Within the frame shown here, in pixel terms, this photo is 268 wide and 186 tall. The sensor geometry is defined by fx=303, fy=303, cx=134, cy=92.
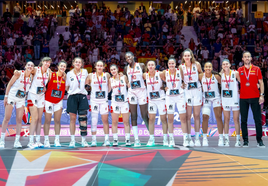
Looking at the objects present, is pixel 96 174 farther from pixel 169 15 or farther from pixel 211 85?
pixel 169 15

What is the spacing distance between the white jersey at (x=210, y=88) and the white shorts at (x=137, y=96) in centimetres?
145

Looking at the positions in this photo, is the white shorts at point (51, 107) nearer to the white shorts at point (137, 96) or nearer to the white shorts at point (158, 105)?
the white shorts at point (137, 96)

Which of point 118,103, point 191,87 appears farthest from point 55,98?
point 191,87

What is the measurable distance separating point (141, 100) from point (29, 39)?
10101 mm

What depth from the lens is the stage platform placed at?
13.7 feet

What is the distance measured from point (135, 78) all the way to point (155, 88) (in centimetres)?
53

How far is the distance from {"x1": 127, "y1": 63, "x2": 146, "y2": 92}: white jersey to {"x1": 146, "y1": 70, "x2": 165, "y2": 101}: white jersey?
0.55ft

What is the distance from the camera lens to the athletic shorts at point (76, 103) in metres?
7.02

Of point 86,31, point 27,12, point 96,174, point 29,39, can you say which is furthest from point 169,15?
point 96,174

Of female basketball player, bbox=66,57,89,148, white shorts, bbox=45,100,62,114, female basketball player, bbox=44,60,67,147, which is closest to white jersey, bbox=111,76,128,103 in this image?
female basketball player, bbox=66,57,89,148

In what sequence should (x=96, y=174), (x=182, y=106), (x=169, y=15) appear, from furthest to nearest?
(x=169, y=15)
(x=182, y=106)
(x=96, y=174)

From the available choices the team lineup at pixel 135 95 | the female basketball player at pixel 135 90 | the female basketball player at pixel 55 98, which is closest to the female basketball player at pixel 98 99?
the team lineup at pixel 135 95

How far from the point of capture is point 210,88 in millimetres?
7191

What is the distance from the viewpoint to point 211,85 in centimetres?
720
